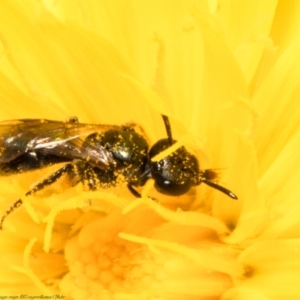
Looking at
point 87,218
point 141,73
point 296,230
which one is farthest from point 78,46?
point 296,230

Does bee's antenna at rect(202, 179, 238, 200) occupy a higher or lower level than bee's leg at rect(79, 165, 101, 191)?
lower

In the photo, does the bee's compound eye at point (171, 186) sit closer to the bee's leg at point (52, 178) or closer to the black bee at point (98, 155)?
the black bee at point (98, 155)

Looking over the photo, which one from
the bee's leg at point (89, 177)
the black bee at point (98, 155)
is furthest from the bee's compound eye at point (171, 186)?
the bee's leg at point (89, 177)

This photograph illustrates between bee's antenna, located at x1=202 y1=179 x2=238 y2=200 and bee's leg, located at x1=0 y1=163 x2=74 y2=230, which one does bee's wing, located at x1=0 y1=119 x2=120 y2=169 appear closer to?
bee's leg, located at x1=0 y1=163 x2=74 y2=230

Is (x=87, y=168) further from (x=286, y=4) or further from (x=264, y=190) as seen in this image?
(x=286, y=4)

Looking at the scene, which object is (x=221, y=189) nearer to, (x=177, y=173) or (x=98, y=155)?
(x=177, y=173)

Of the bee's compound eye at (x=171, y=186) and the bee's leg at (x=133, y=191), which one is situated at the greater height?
the bee's leg at (x=133, y=191)

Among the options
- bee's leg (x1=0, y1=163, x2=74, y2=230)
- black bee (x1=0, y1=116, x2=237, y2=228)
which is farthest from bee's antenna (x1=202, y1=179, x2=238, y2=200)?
bee's leg (x1=0, y1=163, x2=74, y2=230)
